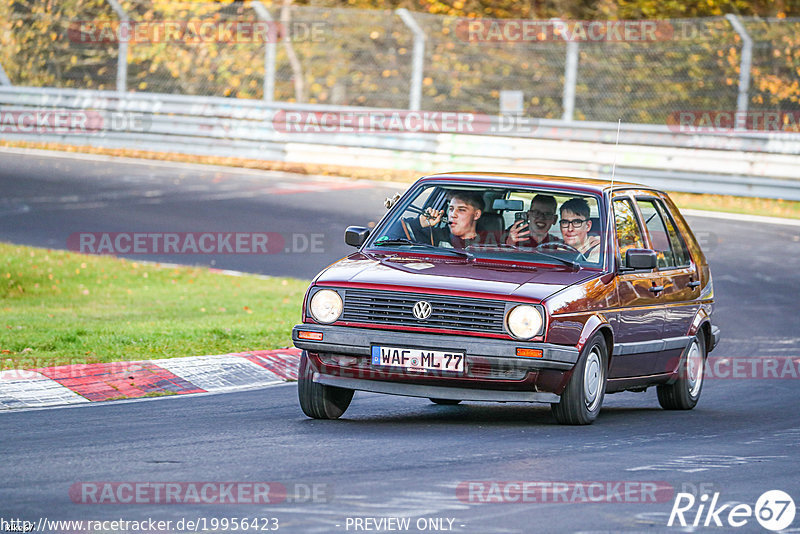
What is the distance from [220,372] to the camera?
10445 mm

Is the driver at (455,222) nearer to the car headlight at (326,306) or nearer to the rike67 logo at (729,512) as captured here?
the car headlight at (326,306)

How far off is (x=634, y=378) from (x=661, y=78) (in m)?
15.3

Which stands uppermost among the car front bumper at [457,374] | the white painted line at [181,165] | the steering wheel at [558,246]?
the steering wheel at [558,246]

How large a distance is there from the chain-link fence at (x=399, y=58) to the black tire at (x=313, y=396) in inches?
621

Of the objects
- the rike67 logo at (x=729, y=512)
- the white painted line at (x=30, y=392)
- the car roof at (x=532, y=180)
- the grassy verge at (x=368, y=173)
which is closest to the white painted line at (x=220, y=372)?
the white painted line at (x=30, y=392)

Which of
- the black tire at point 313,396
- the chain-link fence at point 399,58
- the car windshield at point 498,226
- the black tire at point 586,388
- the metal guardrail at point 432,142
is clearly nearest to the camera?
the black tire at point 586,388

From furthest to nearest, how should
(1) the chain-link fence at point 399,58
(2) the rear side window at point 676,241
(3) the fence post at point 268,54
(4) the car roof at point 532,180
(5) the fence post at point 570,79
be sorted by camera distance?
1. (3) the fence post at point 268,54
2. (5) the fence post at point 570,79
3. (1) the chain-link fence at point 399,58
4. (2) the rear side window at point 676,241
5. (4) the car roof at point 532,180

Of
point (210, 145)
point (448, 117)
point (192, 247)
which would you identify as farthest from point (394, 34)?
point (192, 247)

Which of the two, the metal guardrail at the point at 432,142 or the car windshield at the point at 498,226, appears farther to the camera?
the metal guardrail at the point at 432,142

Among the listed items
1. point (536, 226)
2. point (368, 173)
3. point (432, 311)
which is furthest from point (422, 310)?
point (368, 173)

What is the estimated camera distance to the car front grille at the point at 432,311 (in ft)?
26.7

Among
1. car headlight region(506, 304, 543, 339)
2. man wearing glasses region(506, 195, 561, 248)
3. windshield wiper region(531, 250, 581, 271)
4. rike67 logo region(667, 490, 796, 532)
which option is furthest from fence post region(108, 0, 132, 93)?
rike67 logo region(667, 490, 796, 532)

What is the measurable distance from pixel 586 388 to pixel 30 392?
3599mm

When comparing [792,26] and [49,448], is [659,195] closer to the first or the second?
[49,448]
